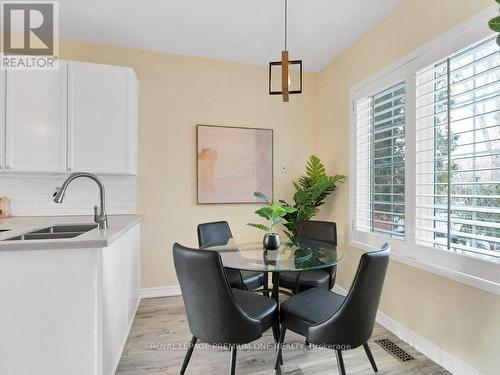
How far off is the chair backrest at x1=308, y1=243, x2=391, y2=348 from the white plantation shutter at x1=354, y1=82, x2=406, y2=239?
40.2 inches

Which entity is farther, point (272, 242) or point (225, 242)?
point (225, 242)

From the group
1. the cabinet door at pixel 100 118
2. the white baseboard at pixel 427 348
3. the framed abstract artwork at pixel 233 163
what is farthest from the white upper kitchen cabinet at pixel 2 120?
the white baseboard at pixel 427 348

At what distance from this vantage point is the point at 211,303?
4.80 feet

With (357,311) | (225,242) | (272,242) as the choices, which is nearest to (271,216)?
(272,242)

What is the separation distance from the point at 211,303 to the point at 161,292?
6.48ft

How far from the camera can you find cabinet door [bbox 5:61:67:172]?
8.02 feet

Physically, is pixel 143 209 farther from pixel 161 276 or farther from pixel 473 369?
pixel 473 369

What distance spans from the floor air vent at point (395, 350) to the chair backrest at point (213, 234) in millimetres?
1535

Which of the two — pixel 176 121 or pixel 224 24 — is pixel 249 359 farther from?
Answer: pixel 224 24

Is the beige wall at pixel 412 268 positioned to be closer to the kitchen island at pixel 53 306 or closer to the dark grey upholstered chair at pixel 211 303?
the dark grey upholstered chair at pixel 211 303

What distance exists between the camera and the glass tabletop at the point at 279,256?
1.67 meters

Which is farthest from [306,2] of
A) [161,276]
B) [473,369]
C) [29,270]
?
[161,276]

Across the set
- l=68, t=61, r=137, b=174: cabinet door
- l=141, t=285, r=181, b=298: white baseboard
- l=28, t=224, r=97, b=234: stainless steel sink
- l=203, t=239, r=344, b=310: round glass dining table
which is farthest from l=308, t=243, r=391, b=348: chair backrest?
l=68, t=61, r=137, b=174: cabinet door

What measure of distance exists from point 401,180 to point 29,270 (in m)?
2.68
